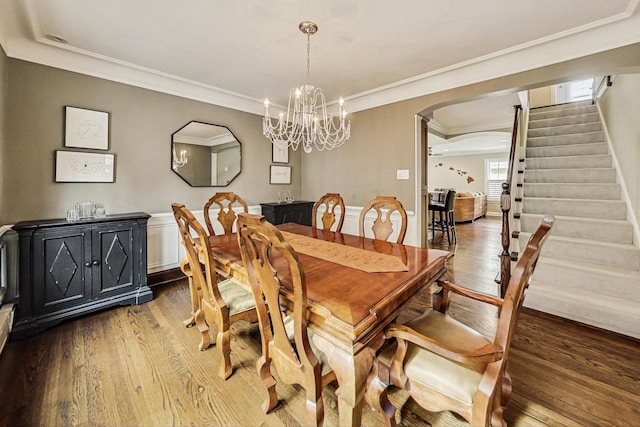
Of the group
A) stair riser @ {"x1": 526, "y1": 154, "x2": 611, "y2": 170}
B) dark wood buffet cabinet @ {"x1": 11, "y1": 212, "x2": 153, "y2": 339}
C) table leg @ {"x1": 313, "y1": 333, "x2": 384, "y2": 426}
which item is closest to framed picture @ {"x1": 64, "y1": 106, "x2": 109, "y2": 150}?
dark wood buffet cabinet @ {"x1": 11, "y1": 212, "x2": 153, "y2": 339}

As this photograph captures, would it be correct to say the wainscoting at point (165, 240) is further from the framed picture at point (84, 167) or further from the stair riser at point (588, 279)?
the stair riser at point (588, 279)

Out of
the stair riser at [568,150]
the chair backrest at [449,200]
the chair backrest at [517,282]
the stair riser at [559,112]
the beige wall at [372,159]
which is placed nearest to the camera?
the chair backrest at [517,282]

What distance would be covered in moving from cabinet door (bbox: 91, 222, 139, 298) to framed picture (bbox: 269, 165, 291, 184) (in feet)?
7.20

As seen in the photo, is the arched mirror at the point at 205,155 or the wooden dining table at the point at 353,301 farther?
the arched mirror at the point at 205,155

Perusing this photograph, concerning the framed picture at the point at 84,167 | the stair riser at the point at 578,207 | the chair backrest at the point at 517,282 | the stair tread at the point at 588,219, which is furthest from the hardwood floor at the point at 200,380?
the stair riser at the point at 578,207

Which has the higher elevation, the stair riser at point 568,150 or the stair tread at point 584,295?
the stair riser at point 568,150

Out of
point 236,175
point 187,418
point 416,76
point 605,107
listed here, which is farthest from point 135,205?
point 605,107

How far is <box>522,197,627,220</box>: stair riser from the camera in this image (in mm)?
2951

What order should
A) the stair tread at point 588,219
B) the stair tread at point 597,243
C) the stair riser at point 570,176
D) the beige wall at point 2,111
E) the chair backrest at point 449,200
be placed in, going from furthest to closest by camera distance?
the chair backrest at point 449,200
the stair riser at point 570,176
the stair tread at point 588,219
the stair tread at point 597,243
the beige wall at point 2,111

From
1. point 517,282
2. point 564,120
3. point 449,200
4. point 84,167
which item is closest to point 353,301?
point 517,282

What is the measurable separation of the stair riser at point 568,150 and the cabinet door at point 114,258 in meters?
5.55

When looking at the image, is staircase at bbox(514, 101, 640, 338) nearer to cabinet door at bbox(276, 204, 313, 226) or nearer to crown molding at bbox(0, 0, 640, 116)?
crown molding at bbox(0, 0, 640, 116)

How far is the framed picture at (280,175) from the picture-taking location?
176 inches

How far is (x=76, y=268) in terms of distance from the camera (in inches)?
93.7
